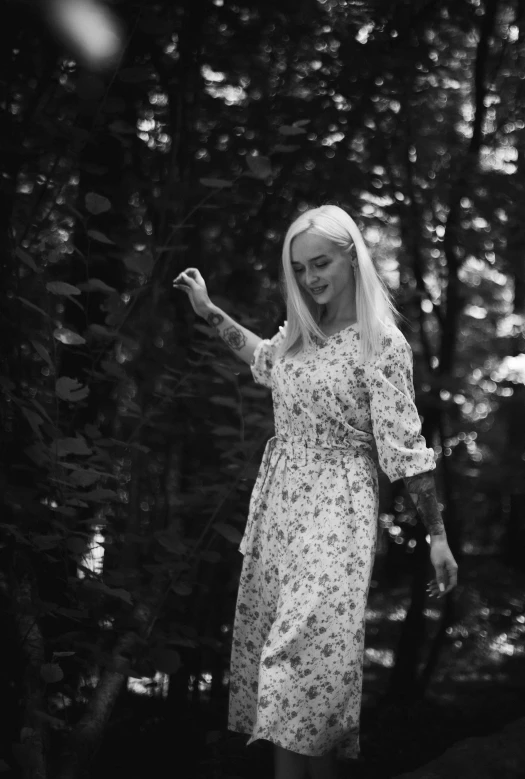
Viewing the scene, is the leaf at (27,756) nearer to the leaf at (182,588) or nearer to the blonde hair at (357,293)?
Answer: the leaf at (182,588)

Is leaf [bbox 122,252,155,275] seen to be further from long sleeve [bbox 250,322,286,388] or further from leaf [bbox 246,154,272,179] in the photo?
long sleeve [bbox 250,322,286,388]

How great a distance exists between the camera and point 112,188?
3410mm

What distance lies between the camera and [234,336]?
328 centimetres

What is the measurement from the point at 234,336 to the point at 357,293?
2.08 ft

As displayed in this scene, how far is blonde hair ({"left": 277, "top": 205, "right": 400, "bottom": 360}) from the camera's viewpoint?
2.72m

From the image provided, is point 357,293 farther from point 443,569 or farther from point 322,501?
point 443,569

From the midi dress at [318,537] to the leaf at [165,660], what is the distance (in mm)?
231

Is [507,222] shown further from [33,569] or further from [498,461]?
[33,569]

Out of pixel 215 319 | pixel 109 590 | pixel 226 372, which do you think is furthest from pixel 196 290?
pixel 109 590

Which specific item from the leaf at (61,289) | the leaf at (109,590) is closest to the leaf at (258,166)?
the leaf at (61,289)

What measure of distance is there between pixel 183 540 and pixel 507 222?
2.31 metres

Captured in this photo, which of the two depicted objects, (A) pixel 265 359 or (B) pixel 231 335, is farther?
(B) pixel 231 335

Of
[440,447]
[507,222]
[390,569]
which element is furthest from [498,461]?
[507,222]

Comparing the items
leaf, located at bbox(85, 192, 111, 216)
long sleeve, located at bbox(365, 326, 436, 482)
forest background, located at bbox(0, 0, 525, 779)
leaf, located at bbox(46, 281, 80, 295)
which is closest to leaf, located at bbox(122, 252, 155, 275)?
forest background, located at bbox(0, 0, 525, 779)
